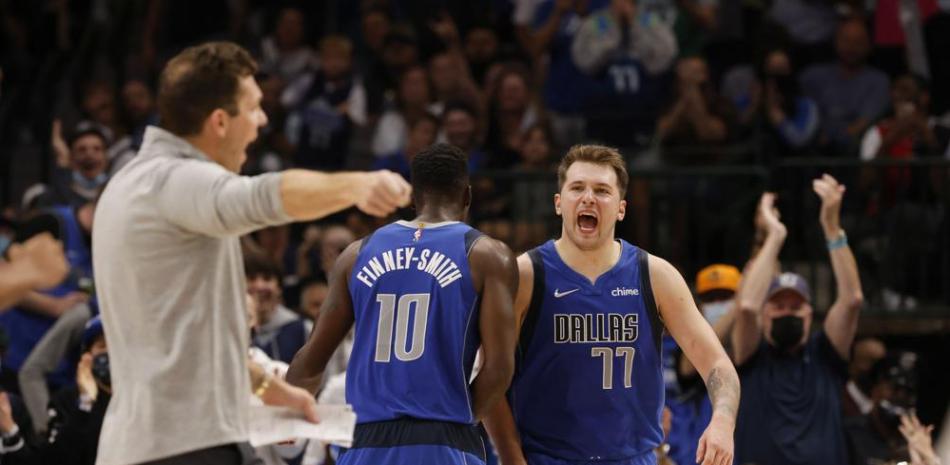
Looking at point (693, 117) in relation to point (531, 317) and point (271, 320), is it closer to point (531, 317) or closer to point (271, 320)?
point (271, 320)

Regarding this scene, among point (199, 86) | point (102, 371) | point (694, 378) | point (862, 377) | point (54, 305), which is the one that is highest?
point (199, 86)

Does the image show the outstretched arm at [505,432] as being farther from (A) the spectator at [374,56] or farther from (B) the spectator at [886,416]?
(A) the spectator at [374,56]

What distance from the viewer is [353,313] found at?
6465 millimetres

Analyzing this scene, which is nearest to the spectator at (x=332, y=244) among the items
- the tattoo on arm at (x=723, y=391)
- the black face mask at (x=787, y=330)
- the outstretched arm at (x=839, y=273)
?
the black face mask at (x=787, y=330)

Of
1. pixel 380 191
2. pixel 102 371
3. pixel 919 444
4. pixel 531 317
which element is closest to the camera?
pixel 380 191

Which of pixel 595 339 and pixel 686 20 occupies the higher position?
pixel 686 20

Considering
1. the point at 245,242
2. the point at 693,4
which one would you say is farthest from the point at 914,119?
the point at 245,242

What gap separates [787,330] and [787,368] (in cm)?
23

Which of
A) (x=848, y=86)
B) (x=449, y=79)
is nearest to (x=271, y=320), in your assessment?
(x=449, y=79)

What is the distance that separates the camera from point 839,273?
9133 millimetres

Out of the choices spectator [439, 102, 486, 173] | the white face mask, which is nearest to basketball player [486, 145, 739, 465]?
the white face mask

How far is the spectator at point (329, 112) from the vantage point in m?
13.3

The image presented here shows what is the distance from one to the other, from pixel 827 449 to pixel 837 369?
474 mm

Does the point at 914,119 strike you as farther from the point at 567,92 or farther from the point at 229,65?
the point at 229,65
